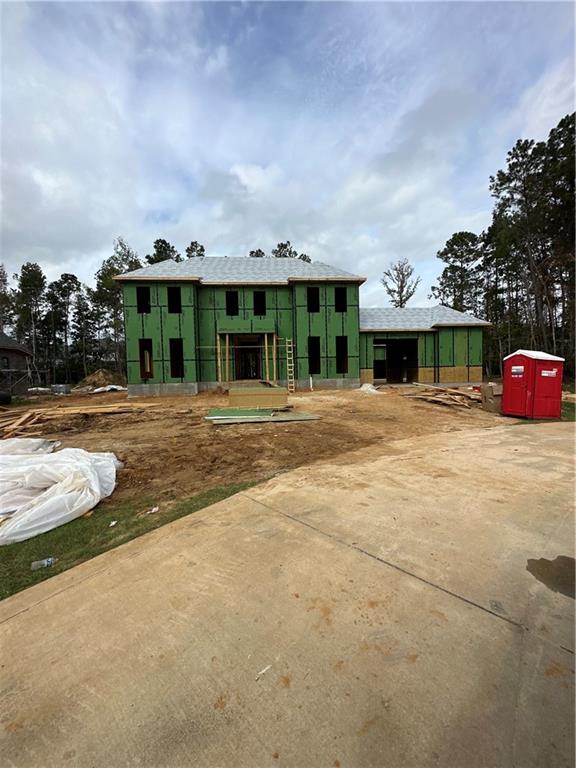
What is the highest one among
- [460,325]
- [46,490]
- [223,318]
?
[223,318]

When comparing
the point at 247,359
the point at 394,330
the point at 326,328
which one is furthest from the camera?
the point at 247,359

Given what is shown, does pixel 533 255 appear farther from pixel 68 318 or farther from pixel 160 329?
pixel 68 318

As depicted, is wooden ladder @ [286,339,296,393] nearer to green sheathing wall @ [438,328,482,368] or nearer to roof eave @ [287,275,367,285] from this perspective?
roof eave @ [287,275,367,285]

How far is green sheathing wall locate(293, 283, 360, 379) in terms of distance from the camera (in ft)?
68.0

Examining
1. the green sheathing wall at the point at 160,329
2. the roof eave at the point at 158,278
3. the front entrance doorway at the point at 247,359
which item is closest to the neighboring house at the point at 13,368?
the green sheathing wall at the point at 160,329

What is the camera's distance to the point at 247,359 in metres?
24.3

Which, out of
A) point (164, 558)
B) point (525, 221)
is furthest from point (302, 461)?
point (525, 221)

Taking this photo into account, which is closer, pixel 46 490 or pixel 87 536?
pixel 87 536

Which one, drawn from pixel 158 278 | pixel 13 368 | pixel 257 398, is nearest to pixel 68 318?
pixel 13 368

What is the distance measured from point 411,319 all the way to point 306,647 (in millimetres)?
24043

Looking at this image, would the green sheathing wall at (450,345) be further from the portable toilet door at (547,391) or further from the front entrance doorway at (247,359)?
the portable toilet door at (547,391)

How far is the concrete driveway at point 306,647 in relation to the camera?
1.42 metres

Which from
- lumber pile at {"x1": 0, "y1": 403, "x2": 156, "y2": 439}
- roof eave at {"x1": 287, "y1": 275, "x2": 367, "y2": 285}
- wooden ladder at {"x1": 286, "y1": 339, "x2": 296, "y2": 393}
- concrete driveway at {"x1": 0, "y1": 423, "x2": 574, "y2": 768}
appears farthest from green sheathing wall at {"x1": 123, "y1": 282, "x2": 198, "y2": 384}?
concrete driveway at {"x1": 0, "y1": 423, "x2": 574, "y2": 768}

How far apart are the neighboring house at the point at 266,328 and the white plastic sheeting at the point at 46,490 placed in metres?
15.2
